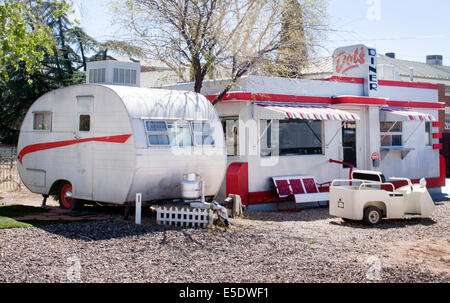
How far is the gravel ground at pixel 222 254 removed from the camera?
20.5ft

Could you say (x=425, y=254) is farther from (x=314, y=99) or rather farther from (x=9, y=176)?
(x=9, y=176)

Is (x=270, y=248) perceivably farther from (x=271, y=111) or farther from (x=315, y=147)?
(x=315, y=147)

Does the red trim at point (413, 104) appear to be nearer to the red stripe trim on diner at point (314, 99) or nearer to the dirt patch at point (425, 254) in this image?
the red stripe trim on diner at point (314, 99)

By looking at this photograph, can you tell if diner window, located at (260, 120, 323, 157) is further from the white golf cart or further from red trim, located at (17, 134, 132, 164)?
red trim, located at (17, 134, 132, 164)

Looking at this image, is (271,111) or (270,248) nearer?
(270,248)

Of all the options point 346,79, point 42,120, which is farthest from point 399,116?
point 42,120

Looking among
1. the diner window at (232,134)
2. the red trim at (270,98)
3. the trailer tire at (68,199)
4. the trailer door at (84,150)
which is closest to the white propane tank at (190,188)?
the trailer door at (84,150)

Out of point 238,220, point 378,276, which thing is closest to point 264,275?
point 378,276

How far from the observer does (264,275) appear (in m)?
6.35

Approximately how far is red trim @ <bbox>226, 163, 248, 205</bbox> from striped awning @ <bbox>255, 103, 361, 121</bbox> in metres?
1.40

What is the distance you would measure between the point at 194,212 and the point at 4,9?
5.02 meters

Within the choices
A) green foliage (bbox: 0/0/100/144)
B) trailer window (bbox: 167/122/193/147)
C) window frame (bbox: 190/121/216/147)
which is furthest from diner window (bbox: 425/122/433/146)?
green foliage (bbox: 0/0/100/144)

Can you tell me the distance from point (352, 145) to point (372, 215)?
5.07 m

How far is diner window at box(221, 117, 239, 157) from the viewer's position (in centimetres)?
1312
